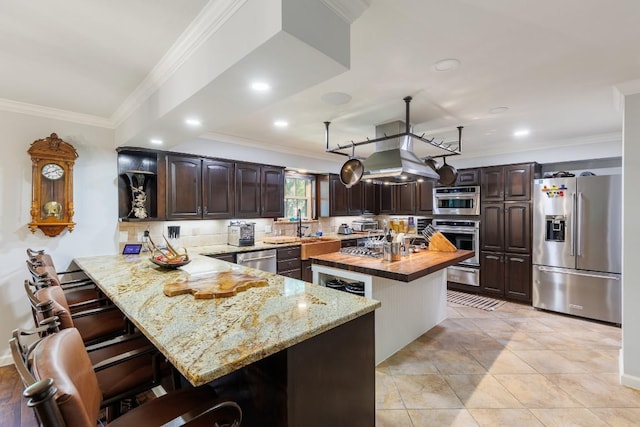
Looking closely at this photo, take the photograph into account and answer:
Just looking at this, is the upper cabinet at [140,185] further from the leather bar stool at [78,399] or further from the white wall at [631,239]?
the white wall at [631,239]

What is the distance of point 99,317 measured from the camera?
7.34 ft

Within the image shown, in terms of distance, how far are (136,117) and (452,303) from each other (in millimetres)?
4786

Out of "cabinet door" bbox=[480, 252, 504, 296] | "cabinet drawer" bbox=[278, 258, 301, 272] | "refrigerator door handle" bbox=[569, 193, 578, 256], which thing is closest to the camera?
"refrigerator door handle" bbox=[569, 193, 578, 256]

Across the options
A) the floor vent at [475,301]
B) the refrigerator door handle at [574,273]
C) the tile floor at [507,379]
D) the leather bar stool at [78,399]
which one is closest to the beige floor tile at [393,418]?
the tile floor at [507,379]

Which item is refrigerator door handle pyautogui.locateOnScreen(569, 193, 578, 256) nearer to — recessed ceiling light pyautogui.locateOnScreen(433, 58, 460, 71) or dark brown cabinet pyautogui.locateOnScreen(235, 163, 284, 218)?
recessed ceiling light pyautogui.locateOnScreen(433, 58, 460, 71)

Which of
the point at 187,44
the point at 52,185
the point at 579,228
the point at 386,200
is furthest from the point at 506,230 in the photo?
the point at 52,185

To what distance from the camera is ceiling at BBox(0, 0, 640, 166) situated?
155 cm

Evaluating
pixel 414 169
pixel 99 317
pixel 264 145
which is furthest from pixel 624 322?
pixel 264 145

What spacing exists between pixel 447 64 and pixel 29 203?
3977mm

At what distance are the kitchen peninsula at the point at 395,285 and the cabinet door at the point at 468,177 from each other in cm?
213

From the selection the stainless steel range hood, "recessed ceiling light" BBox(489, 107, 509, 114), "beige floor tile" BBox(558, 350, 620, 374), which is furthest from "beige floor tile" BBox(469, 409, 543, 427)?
"recessed ceiling light" BBox(489, 107, 509, 114)

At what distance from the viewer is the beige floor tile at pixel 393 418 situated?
2.04 meters

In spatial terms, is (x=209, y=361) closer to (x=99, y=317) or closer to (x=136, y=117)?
(x=99, y=317)

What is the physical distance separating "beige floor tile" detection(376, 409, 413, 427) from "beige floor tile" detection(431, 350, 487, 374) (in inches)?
28.5
